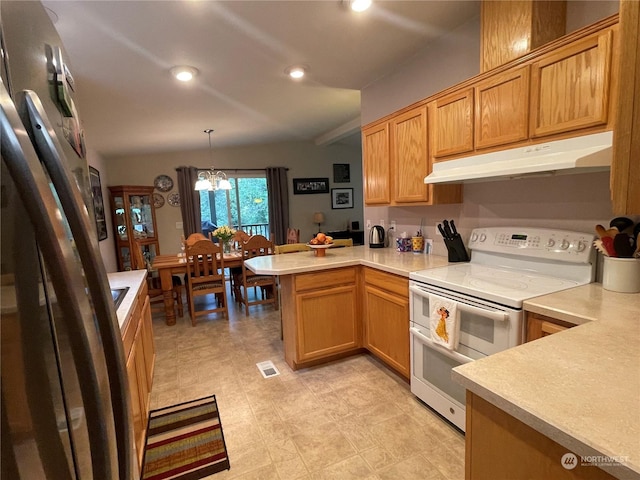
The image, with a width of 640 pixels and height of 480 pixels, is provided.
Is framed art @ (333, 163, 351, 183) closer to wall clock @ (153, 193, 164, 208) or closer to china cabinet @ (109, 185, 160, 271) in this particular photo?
→ wall clock @ (153, 193, 164, 208)

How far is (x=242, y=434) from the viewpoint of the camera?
2006 mm

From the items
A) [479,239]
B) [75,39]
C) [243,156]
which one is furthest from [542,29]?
[243,156]

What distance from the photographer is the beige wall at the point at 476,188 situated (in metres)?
1.72

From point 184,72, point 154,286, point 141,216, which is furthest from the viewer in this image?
point 141,216

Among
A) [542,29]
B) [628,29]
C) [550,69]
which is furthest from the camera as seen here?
[542,29]

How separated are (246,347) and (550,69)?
10.1 ft

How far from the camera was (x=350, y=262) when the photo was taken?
2.71 meters

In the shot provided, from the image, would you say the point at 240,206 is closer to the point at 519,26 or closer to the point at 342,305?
the point at 342,305

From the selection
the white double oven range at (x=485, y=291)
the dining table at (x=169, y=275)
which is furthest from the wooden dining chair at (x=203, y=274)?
the white double oven range at (x=485, y=291)

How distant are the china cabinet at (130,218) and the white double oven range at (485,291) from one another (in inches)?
167

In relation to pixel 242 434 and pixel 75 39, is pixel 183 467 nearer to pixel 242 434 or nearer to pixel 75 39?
pixel 242 434

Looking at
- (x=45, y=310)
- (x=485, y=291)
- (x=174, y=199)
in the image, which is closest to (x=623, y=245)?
(x=485, y=291)

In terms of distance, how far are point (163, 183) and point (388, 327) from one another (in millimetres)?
5287

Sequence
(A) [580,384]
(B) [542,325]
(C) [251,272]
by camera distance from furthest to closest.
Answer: (C) [251,272]
(B) [542,325]
(A) [580,384]
